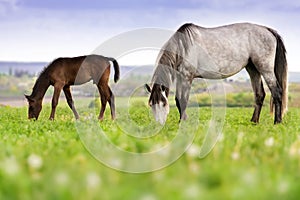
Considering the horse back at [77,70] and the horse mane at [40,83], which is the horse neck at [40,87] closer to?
the horse mane at [40,83]

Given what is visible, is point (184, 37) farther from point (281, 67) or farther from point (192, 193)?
point (192, 193)

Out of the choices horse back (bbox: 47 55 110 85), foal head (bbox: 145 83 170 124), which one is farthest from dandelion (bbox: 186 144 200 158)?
horse back (bbox: 47 55 110 85)

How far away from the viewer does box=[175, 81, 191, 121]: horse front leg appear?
518 inches

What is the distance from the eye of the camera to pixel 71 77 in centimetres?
1783

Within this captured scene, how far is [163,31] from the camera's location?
902 centimetres

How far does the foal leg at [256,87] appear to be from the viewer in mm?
15668

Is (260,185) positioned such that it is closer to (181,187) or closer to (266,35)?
(181,187)

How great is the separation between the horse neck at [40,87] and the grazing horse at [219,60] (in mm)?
5946

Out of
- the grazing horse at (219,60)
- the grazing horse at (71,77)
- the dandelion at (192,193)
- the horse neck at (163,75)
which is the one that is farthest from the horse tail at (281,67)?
the dandelion at (192,193)

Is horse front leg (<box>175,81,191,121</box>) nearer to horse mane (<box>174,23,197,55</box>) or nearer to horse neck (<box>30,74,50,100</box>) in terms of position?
horse mane (<box>174,23,197,55</box>)

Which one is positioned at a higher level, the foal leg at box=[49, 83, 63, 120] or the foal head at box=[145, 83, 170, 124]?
the foal head at box=[145, 83, 170, 124]

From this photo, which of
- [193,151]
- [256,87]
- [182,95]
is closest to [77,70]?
[182,95]

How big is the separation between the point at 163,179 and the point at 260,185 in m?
0.66

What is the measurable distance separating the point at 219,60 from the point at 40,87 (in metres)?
6.52
